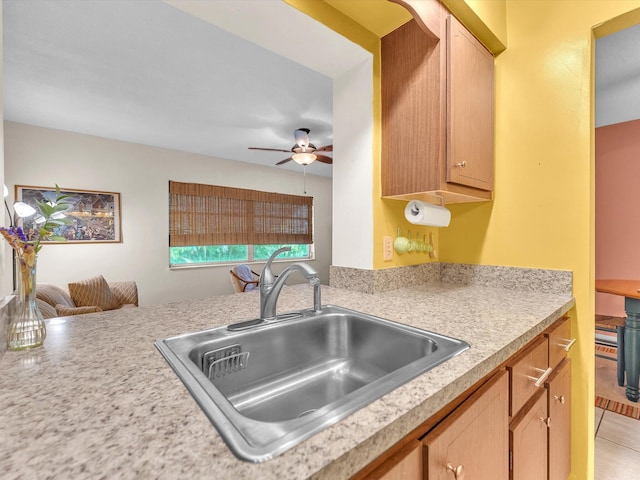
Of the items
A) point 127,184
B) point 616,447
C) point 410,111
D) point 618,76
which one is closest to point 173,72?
point 410,111

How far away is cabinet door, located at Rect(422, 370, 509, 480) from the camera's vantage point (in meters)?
0.56

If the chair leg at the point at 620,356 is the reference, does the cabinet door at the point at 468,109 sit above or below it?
above

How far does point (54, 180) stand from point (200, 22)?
2984 millimetres

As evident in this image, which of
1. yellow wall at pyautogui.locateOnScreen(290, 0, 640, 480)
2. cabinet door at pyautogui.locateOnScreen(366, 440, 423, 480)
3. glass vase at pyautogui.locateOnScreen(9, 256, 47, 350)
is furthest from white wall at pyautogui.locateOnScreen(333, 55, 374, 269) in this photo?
glass vase at pyautogui.locateOnScreen(9, 256, 47, 350)

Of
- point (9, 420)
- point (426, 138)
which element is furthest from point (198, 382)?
point (426, 138)

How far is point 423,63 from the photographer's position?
1275mm

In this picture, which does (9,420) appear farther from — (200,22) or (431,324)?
(200,22)

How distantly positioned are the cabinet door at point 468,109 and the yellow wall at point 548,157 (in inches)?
3.8

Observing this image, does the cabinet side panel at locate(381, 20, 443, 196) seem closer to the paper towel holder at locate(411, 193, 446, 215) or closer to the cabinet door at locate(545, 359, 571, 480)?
the paper towel holder at locate(411, 193, 446, 215)

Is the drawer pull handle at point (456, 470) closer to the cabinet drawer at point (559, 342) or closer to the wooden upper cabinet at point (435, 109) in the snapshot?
the cabinet drawer at point (559, 342)

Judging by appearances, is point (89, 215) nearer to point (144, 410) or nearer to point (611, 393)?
point (144, 410)

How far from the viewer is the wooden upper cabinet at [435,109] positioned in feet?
3.99

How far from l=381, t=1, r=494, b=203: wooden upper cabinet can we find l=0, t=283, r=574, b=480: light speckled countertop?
620 millimetres

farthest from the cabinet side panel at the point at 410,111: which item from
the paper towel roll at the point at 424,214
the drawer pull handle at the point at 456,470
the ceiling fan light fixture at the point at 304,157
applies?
the ceiling fan light fixture at the point at 304,157
